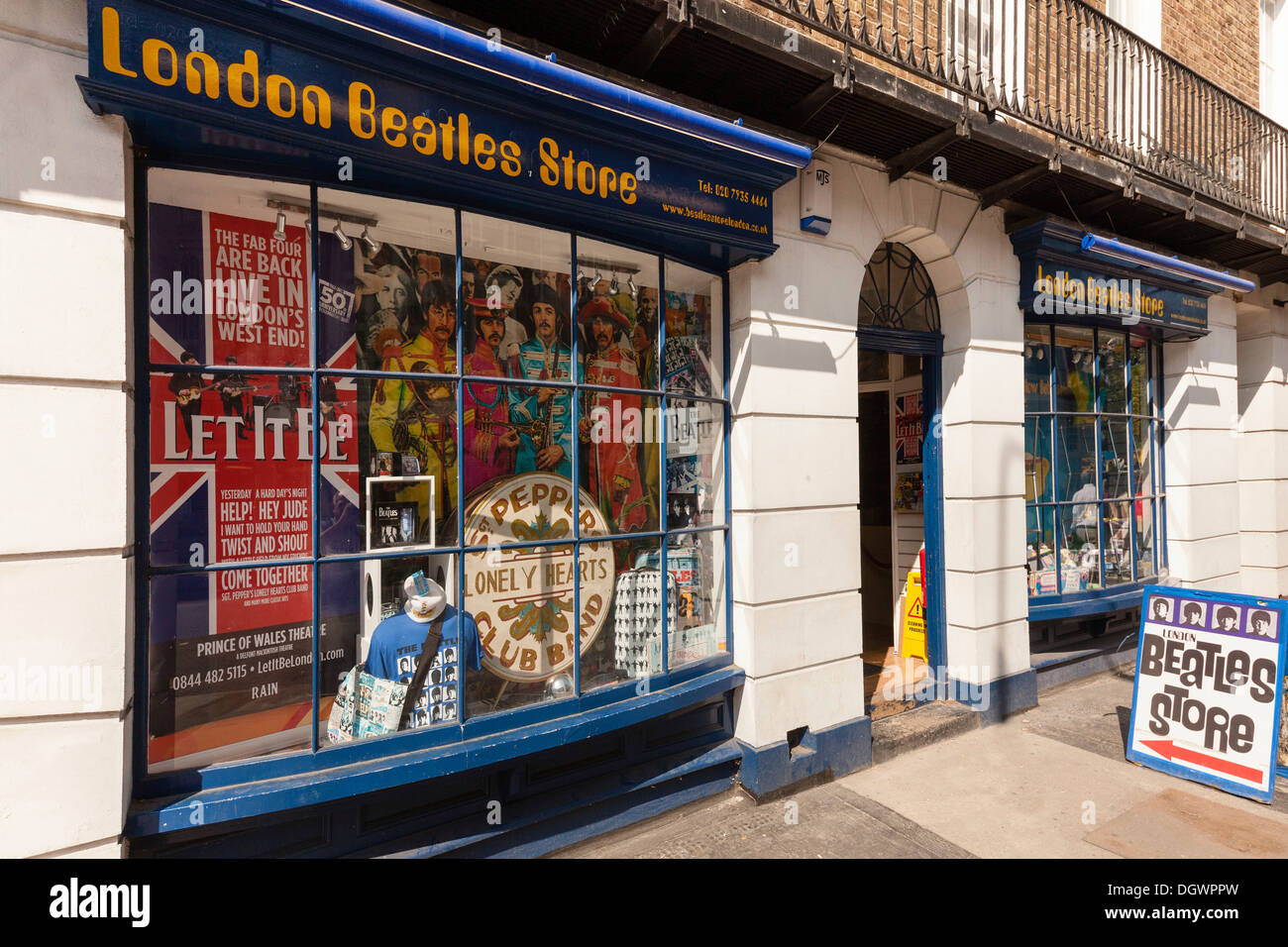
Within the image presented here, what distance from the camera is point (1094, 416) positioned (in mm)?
6816

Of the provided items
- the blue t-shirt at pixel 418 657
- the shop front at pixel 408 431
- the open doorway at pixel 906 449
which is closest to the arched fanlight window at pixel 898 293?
the open doorway at pixel 906 449

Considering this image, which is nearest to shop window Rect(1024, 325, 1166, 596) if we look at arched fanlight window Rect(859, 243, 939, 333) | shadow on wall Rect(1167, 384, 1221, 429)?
shadow on wall Rect(1167, 384, 1221, 429)

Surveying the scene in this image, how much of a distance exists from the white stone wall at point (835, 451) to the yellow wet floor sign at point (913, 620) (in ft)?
1.54

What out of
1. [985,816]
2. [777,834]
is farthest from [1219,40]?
[777,834]

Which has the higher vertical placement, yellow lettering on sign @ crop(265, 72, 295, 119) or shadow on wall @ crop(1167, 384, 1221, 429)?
yellow lettering on sign @ crop(265, 72, 295, 119)

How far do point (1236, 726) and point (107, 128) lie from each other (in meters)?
7.19

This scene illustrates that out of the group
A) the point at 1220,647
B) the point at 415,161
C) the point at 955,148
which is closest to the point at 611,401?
the point at 415,161

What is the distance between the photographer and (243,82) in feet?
8.98

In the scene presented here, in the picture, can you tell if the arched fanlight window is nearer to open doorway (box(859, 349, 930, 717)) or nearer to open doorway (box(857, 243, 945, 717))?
open doorway (box(857, 243, 945, 717))

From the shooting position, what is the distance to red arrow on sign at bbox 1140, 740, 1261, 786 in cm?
425

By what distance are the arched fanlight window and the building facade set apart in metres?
0.03

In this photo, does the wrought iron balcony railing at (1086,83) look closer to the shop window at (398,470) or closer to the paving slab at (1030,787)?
the shop window at (398,470)

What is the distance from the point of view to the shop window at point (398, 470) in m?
3.07

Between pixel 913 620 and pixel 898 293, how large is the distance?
311 centimetres
